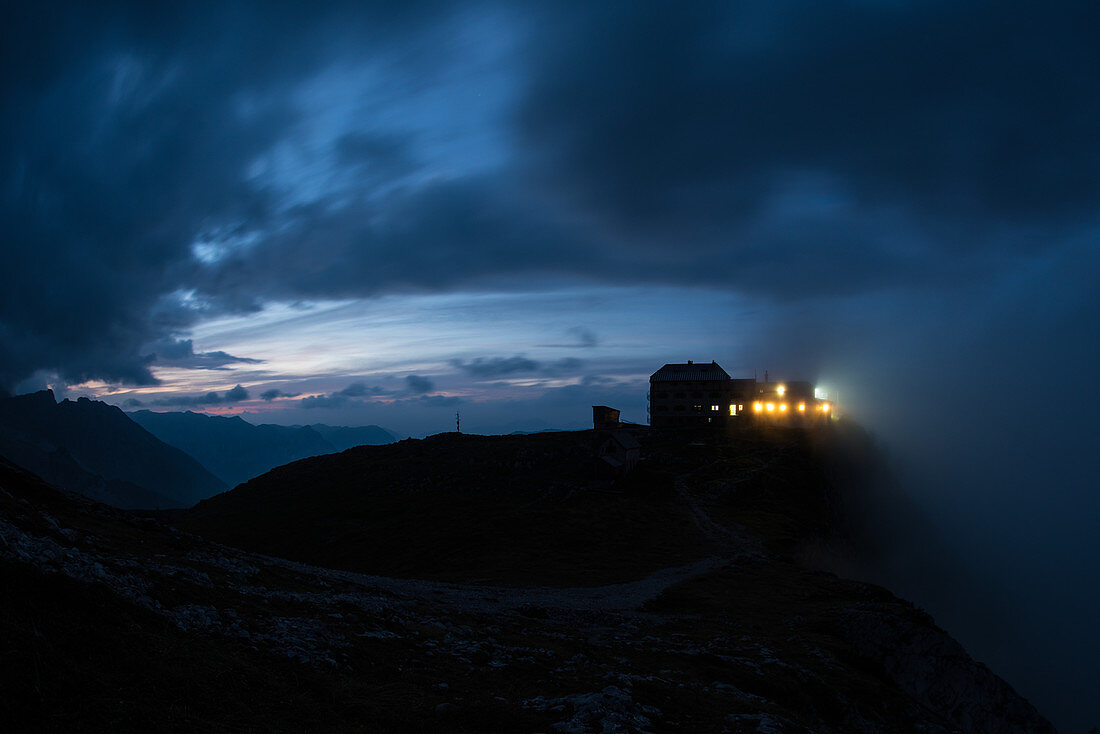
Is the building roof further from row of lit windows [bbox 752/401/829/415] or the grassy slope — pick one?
the grassy slope

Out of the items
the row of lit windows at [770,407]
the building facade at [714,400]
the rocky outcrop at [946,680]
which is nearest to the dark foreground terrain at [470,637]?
the rocky outcrop at [946,680]

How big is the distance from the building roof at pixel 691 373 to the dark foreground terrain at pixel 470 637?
79.5 meters

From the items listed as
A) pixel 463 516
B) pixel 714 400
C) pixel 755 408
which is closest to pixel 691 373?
pixel 714 400

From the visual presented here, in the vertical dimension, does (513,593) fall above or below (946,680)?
above

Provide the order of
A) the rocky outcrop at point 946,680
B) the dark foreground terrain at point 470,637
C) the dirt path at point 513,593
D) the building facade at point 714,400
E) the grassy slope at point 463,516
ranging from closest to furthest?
the dark foreground terrain at point 470,637 → the rocky outcrop at point 946,680 → the dirt path at point 513,593 → the grassy slope at point 463,516 → the building facade at point 714,400

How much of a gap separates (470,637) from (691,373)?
446 feet

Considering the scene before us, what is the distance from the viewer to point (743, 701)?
75.3ft

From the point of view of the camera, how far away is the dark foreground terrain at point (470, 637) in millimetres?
14586

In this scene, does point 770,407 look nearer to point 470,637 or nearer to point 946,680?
point 946,680

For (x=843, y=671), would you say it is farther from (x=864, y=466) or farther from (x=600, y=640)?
(x=864, y=466)

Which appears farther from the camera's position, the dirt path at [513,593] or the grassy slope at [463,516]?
the grassy slope at [463,516]

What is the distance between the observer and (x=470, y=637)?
86.4 ft

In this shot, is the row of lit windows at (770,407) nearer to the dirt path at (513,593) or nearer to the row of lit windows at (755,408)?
the row of lit windows at (755,408)

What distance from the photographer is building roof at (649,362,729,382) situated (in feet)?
500
